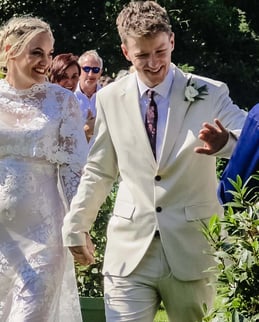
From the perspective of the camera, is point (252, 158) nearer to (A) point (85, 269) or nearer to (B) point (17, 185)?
(B) point (17, 185)

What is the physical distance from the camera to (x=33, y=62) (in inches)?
260

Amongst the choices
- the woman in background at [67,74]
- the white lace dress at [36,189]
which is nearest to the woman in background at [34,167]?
the white lace dress at [36,189]

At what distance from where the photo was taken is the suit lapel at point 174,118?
5.84m

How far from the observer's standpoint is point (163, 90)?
5.96 metres

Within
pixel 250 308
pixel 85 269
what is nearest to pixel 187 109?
pixel 250 308

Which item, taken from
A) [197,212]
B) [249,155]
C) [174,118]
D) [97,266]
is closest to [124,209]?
[197,212]

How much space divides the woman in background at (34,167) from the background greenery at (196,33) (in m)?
20.6

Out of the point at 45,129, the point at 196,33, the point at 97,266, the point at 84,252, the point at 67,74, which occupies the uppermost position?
the point at 45,129

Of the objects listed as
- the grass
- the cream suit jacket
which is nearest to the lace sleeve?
the cream suit jacket

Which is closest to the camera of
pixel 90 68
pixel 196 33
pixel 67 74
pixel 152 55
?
pixel 152 55

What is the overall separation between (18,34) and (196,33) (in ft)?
75.7

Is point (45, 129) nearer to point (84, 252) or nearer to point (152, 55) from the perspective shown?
point (84, 252)

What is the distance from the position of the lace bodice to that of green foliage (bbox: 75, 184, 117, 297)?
212 centimetres

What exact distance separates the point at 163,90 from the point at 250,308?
1866 millimetres
